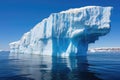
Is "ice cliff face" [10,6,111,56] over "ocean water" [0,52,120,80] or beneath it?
over

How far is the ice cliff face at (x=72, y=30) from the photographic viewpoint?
133ft

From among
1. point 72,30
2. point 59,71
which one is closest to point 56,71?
point 59,71

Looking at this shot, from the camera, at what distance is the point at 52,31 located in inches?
1817

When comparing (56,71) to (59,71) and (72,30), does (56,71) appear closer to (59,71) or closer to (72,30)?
(59,71)

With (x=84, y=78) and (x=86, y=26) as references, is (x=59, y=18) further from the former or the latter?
(x=84, y=78)

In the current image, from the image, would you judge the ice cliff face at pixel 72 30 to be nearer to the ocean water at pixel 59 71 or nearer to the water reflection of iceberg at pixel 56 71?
the ocean water at pixel 59 71

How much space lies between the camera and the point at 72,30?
142 ft

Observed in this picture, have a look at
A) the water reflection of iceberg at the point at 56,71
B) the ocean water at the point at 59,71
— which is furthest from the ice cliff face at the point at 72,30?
the water reflection of iceberg at the point at 56,71

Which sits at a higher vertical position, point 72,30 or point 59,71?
point 72,30

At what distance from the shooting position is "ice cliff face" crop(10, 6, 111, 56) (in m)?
40.5

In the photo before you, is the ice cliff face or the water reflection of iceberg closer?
the water reflection of iceberg

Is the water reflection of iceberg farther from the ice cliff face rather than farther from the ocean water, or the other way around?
the ice cliff face

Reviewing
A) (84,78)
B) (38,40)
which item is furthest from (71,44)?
(84,78)

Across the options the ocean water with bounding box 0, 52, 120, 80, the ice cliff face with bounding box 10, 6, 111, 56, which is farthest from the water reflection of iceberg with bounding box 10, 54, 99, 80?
the ice cliff face with bounding box 10, 6, 111, 56
